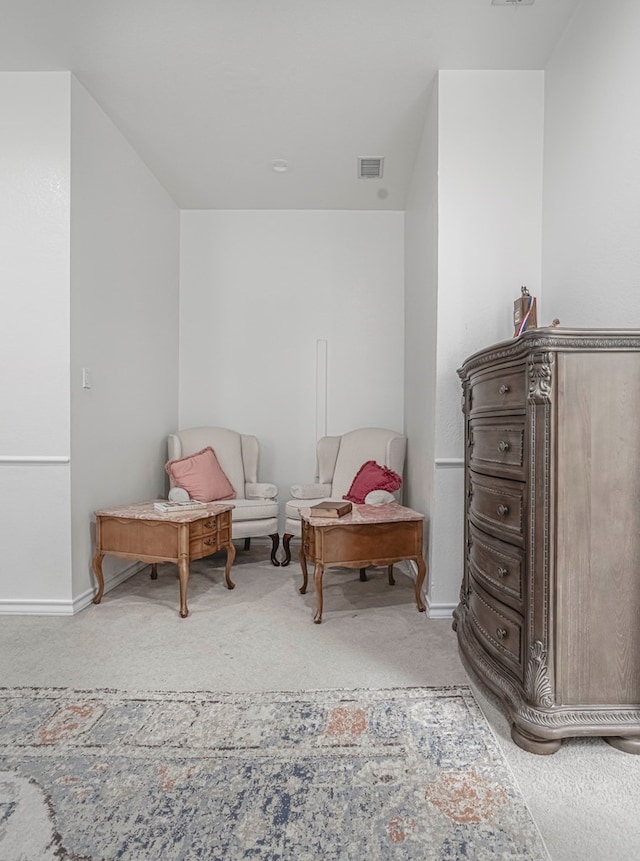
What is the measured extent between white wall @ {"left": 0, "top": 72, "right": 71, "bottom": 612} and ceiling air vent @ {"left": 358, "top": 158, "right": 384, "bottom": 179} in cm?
202

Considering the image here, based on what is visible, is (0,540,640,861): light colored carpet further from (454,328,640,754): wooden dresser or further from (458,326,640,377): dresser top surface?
(458,326,640,377): dresser top surface

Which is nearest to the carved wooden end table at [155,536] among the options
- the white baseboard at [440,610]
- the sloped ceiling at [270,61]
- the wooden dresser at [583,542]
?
the white baseboard at [440,610]

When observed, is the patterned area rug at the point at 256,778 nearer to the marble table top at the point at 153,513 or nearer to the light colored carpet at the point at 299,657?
the light colored carpet at the point at 299,657

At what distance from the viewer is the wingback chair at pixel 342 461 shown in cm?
412

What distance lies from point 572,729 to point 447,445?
1.57 metres

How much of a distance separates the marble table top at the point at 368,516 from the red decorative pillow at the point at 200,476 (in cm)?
113

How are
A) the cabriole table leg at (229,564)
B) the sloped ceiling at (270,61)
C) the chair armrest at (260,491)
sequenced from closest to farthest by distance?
the sloped ceiling at (270,61)
the cabriole table leg at (229,564)
the chair armrest at (260,491)

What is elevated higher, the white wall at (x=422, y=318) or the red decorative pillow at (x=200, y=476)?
the white wall at (x=422, y=318)

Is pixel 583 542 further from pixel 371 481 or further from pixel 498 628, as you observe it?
pixel 371 481

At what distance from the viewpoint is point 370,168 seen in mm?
4086

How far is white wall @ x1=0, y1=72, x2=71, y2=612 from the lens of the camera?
117 inches

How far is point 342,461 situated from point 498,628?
251 cm

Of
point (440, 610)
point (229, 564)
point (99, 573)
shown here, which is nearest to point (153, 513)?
point (99, 573)

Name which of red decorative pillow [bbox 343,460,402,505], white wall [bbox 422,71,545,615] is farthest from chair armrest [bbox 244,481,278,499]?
white wall [bbox 422,71,545,615]
